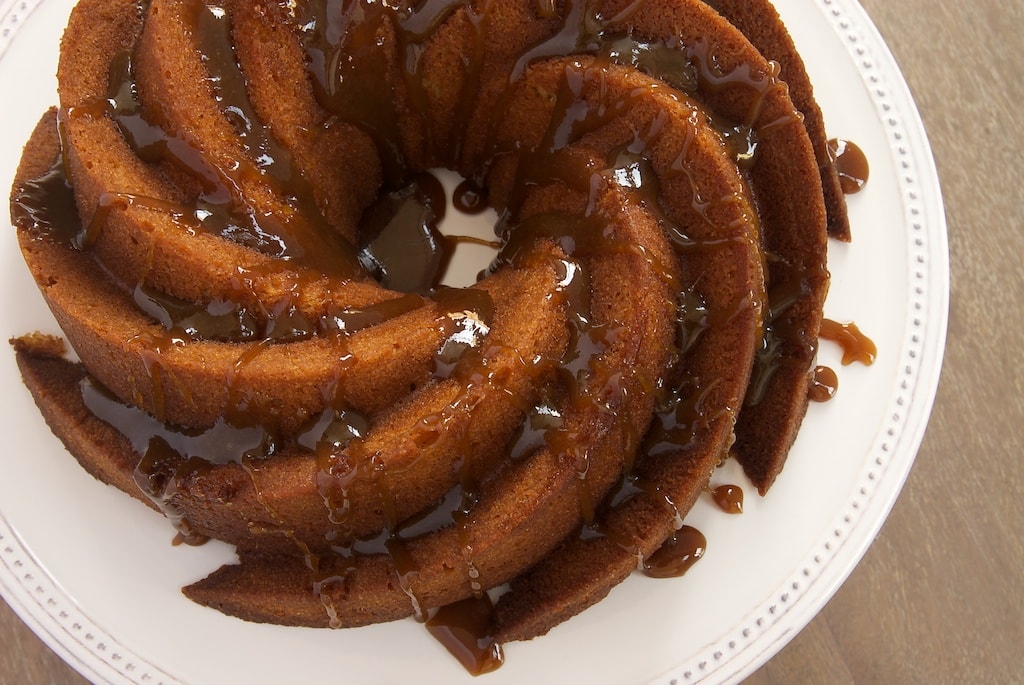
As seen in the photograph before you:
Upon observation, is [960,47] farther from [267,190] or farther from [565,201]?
[267,190]

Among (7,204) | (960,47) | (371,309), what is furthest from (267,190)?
(960,47)

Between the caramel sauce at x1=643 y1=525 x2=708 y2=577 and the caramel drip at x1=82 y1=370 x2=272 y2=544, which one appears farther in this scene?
the caramel sauce at x1=643 y1=525 x2=708 y2=577

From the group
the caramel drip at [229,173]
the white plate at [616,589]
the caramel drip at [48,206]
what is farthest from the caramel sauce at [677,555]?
the caramel drip at [48,206]

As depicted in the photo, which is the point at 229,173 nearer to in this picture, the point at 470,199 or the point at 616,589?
the point at 470,199

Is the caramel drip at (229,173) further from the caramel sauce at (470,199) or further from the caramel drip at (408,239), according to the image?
the caramel sauce at (470,199)

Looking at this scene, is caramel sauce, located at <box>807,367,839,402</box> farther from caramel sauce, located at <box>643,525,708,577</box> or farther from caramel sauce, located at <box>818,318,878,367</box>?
caramel sauce, located at <box>643,525,708,577</box>

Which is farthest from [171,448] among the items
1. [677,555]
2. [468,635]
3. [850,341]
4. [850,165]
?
[850,165]

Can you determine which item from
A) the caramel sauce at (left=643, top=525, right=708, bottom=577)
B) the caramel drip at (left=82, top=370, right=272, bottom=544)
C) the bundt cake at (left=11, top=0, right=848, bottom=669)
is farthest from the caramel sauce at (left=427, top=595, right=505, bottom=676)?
the caramel drip at (left=82, top=370, right=272, bottom=544)

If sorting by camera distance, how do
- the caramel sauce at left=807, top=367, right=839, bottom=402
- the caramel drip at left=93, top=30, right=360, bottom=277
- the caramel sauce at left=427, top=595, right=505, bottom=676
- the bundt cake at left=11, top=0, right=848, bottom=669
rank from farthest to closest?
1. the caramel sauce at left=807, top=367, right=839, bottom=402
2. the caramel sauce at left=427, top=595, right=505, bottom=676
3. the caramel drip at left=93, top=30, right=360, bottom=277
4. the bundt cake at left=11, top=0, right=848, bottom=669
